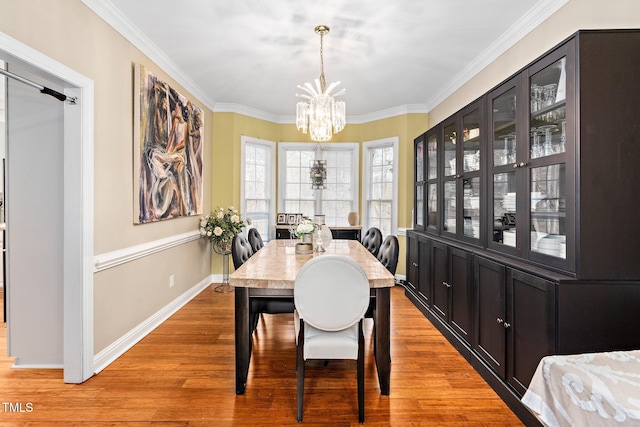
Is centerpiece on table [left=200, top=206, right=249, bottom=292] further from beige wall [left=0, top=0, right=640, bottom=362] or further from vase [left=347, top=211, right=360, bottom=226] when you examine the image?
vase [left=347, top=211, right=360, bottom=226]

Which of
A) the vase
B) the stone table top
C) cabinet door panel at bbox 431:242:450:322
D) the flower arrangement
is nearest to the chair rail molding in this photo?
the flower arrangement

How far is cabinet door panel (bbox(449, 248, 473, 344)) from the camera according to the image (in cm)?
280

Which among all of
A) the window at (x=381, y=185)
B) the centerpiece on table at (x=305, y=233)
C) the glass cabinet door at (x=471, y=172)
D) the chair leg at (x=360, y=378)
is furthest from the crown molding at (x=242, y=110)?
the chair leg at (x=360, y=378)

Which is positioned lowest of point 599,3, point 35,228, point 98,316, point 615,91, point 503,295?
point 98,316

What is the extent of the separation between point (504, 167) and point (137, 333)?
334cm

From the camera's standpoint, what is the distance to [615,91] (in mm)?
1742

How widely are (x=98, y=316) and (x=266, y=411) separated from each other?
1480 mm

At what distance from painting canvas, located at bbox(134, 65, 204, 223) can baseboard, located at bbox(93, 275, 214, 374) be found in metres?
0.98

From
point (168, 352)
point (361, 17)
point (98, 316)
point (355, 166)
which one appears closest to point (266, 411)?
point (168, 352)

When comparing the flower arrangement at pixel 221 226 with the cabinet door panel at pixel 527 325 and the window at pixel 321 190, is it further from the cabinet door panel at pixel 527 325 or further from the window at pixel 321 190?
the cabinet door panel at pixel 527 325

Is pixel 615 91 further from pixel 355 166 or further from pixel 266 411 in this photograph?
pixel 355 166

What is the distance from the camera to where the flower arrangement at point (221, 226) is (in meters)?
4.70

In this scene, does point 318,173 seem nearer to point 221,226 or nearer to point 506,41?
point 221,226

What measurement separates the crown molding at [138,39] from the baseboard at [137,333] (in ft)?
8.30
